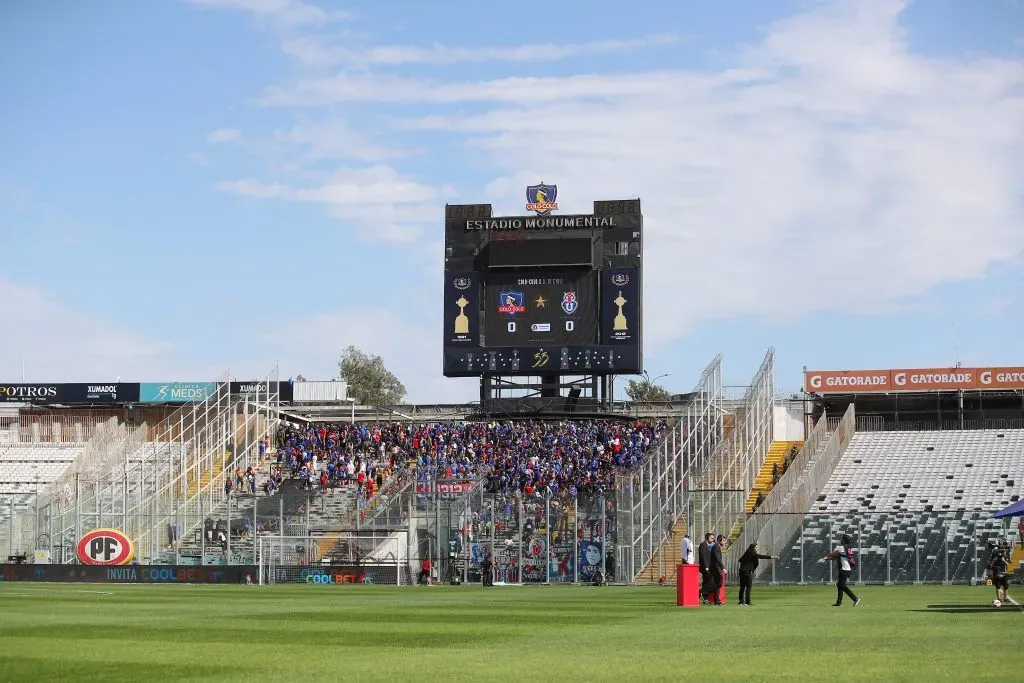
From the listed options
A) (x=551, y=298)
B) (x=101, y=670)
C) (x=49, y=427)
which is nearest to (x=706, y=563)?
(x=101, y=670)

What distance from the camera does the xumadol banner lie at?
7138 cm

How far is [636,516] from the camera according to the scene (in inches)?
2042

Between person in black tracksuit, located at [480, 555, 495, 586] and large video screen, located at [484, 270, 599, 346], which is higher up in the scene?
large video screen, located at [484, 270, 599, 346]

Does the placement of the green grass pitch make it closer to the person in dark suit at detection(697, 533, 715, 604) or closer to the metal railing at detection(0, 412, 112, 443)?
the person in dark suit at detection(697, 533, 715, 604)

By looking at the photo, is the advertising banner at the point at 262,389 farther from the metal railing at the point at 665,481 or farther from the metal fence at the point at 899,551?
the metal fence at the point at 899,551

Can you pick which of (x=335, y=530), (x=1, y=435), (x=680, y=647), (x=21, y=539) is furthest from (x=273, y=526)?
(x=680, y=647)

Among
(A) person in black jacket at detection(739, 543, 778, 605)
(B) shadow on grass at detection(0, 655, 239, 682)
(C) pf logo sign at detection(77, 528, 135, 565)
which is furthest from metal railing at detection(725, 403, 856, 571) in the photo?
(B) shadow on grass at detection(0, 655, 239, 682)

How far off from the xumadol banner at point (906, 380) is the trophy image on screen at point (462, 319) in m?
18.4

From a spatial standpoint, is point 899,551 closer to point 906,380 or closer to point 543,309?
point 543,309

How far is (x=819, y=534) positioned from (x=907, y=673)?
3696 centimetres

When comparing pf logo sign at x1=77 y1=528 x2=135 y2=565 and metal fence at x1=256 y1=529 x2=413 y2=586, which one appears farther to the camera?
pf logo sign at x1=77 y1=528 x2=135 y2=565

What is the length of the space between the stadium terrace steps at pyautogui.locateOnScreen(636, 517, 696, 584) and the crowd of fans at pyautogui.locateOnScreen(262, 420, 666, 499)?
9026 mm

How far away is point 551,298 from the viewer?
64.2 meters

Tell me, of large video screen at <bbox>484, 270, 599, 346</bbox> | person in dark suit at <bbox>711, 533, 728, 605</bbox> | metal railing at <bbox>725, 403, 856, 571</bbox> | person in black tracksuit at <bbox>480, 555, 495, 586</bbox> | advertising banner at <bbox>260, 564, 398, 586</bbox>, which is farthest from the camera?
large video screen at <bbox>484, 270, 599, 346</bbox>
